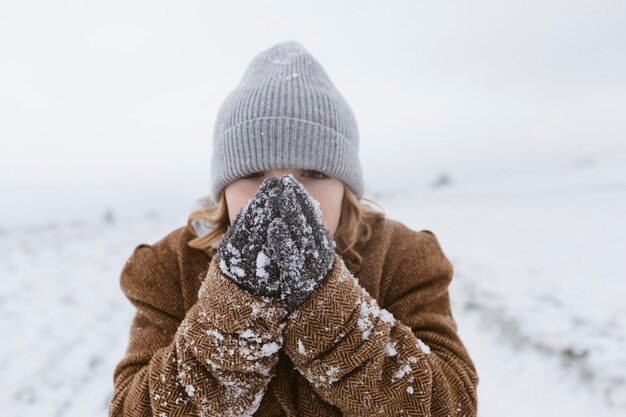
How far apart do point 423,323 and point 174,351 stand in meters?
0.91

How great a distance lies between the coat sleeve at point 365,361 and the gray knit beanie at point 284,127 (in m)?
0.54

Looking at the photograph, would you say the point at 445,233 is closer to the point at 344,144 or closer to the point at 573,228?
the point at 573,228

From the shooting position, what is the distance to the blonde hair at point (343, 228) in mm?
1704

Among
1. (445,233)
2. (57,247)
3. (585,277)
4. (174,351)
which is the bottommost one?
(57,247)

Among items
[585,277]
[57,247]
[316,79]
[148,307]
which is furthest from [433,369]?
[57,247]

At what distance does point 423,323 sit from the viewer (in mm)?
1537

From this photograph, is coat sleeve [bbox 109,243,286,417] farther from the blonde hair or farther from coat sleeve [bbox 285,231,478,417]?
the blonde hair

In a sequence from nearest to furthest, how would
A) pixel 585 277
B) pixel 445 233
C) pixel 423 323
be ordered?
pixel 423 323, pixel 585 277, pixel 445 233

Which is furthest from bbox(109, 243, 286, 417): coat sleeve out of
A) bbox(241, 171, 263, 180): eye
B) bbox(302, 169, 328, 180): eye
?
bbox(302, 169, 328, 180): eye

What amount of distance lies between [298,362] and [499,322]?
113 inches

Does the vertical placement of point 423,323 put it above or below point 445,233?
above

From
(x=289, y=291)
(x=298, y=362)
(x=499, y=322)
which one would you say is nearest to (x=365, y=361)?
(x=298, y=362)

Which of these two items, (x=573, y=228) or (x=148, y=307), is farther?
(x=573, y=228)

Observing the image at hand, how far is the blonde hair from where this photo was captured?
1.70 metres
